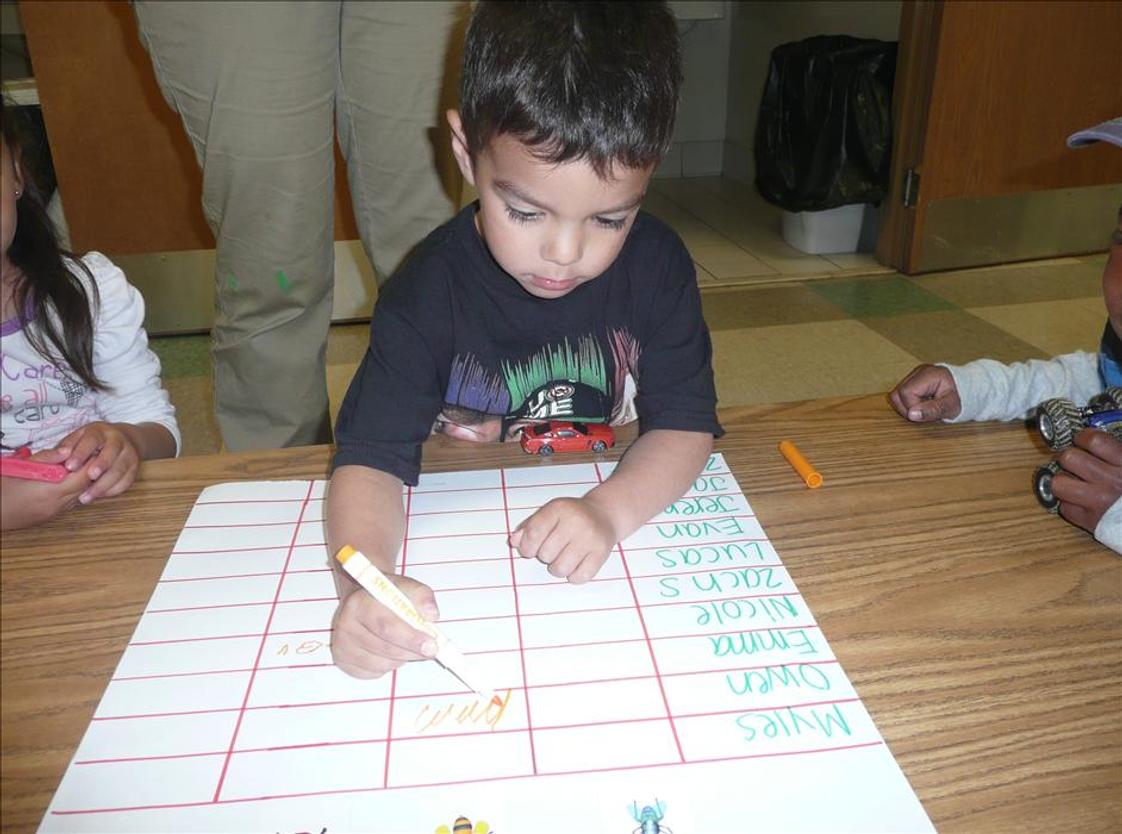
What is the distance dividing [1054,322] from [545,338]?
6.19 feet

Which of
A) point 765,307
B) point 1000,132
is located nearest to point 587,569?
point 765,307

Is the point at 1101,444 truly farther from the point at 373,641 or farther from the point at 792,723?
the point at 373,641

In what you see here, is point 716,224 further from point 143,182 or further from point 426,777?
point 426,777

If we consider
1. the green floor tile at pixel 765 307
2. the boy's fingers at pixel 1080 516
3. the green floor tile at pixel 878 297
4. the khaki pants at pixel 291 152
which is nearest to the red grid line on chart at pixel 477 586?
the boy's fingers at pixel 1080 516

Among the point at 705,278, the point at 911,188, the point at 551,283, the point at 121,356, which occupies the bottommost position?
the point at 705,278

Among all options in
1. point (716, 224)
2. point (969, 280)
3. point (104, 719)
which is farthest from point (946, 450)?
point (716, 224)

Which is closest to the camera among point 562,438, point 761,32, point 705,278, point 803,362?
point 562,438

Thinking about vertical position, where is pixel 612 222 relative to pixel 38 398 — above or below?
above

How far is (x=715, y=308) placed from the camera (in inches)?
93.1

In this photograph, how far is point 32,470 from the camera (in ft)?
1.93

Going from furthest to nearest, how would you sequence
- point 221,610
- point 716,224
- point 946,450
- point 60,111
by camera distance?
point 716,224
point 60,111
point 946,450
point 221,610

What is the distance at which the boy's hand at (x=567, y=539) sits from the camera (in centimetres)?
56

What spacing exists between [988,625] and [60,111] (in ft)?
6.55

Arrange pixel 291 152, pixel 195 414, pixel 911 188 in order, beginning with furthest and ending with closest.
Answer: pixel 911 188 < pixel 195 414 < pixel 291 152
